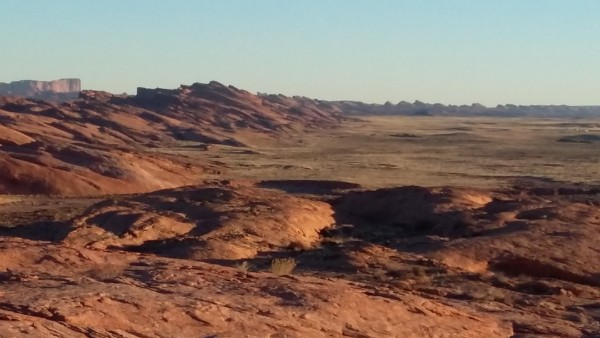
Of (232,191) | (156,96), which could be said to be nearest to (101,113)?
(156,96)

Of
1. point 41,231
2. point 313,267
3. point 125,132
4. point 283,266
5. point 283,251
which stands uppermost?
point 283,266

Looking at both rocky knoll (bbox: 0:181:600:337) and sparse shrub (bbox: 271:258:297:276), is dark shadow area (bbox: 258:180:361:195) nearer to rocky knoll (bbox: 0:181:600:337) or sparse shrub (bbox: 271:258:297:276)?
rocky knoll (bbox: 0:181:600:337)

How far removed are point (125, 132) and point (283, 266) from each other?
6926 cm

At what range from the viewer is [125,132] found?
84.1 meters

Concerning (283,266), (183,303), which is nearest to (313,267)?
(283,266)

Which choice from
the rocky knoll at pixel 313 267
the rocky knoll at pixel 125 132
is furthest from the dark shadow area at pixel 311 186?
the rocky knoll at pixel 313 267

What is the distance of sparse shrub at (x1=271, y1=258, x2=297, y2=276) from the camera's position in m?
16.5

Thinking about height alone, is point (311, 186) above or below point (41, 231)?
below

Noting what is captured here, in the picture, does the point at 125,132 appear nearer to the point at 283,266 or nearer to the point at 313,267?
the point at 313,267

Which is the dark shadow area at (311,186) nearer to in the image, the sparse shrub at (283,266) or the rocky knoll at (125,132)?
the rocky knoll at (125,132)

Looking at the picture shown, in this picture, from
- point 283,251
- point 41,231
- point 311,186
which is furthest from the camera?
point 311,186

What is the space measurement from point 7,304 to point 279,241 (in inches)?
531

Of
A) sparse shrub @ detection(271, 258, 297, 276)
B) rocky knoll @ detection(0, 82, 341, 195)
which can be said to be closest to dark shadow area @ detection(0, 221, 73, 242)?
sparse shrub @ detection(271, 258, 297, 276)

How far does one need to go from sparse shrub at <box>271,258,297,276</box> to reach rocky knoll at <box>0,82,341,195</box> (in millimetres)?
19497
